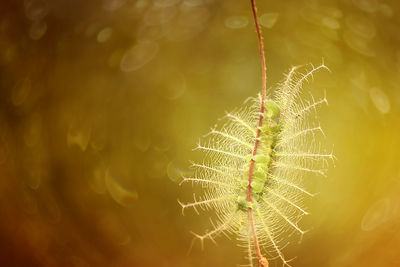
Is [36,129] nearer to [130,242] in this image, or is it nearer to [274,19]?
[130,242]

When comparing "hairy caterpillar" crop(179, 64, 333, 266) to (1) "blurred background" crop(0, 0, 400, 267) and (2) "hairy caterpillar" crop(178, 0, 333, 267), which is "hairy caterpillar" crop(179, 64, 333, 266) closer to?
(2) "hairy caterpillar" crop(178, 0, 333, 267)

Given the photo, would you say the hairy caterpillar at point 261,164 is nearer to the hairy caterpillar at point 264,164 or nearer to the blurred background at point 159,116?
the hairy caterpillar at point 264,164

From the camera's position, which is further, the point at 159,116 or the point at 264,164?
the point at 159,116

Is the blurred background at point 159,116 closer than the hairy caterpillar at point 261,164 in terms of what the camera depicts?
No

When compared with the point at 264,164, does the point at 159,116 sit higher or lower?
higher

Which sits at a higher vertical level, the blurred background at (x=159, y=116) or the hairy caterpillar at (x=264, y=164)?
the blurred background at (x=159, y=116)

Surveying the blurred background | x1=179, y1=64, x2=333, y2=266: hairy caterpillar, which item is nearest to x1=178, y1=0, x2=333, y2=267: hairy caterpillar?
x1=179, y1=64, x2=333, y2=266: hairy caterpillar

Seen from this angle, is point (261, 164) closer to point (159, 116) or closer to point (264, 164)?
point (264, 164)

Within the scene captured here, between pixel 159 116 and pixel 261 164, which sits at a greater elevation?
pixel 159 116

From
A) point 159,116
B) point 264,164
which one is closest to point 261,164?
point 264,164

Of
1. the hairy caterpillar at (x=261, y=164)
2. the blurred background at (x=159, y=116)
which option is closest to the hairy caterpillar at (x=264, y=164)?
the hairy caterpillar at (x=261, y=164)
